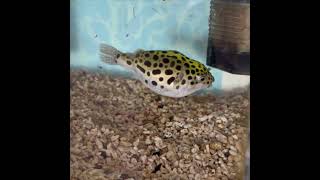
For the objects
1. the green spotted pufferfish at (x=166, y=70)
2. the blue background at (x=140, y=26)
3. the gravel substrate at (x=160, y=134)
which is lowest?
the gravel substrate at (x=160, y=134)

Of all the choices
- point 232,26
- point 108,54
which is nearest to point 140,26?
point 108,54

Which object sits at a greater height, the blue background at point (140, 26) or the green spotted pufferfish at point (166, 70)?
the blue background at point (140, 26)

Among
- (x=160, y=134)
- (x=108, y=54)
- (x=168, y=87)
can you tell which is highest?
(x=108, y=54)

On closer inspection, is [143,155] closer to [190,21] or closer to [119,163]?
[119,163]

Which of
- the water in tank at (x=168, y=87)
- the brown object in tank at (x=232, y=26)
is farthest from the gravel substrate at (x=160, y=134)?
the brown object in tank at (x=232, y=26)

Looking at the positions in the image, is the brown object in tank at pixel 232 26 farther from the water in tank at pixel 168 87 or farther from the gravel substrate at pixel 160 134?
the gravel substrate at pixel 160 134

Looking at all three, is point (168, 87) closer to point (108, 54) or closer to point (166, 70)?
point (166, 70)

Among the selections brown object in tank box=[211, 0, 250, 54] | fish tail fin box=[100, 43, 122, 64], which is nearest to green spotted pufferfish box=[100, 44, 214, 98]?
fish tail fin box=[100, 43, 122, 64]
